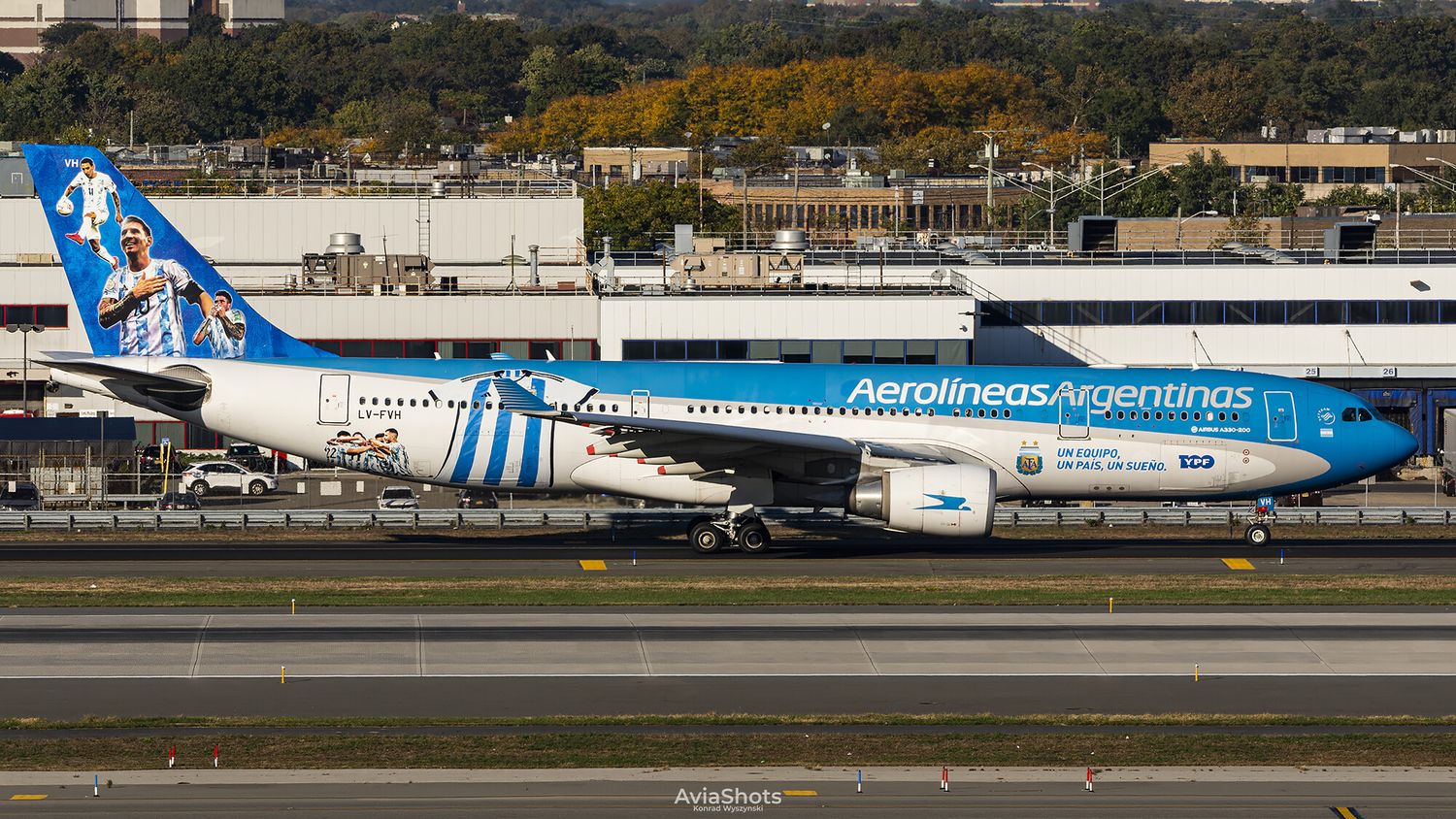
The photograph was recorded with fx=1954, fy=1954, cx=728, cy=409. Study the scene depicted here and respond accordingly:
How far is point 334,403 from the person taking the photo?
4369 cm

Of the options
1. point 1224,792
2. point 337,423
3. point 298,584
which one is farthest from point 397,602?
point 1224,792

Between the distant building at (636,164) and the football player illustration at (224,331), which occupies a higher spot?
the distant building at (636,164)

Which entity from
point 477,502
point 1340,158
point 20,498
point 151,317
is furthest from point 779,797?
point 1340,158

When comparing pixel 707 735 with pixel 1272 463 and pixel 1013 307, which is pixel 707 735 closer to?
pixel 1272 463

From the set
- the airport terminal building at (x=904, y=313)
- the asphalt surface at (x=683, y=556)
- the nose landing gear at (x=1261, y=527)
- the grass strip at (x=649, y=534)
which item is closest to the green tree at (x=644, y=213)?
the airport terminal building at (x=904, y=313)

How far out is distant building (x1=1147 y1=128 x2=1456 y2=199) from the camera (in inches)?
6885

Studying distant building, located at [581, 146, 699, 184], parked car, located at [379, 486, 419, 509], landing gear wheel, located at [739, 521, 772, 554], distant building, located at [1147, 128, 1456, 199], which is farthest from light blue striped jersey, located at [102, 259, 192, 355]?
distant building, located at [1147, 128, 1456, 199]

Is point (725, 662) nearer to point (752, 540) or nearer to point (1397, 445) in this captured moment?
point (752, 540)

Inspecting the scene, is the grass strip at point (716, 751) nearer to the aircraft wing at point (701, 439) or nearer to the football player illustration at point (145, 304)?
the aircraft wing at point (701, 439)

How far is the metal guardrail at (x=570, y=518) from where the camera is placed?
159 feet

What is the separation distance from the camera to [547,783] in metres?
24.5

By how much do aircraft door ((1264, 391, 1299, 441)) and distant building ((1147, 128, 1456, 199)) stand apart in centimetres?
13390

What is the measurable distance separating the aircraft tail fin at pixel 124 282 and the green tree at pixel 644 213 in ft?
245

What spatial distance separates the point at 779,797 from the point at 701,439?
18.9 metres
